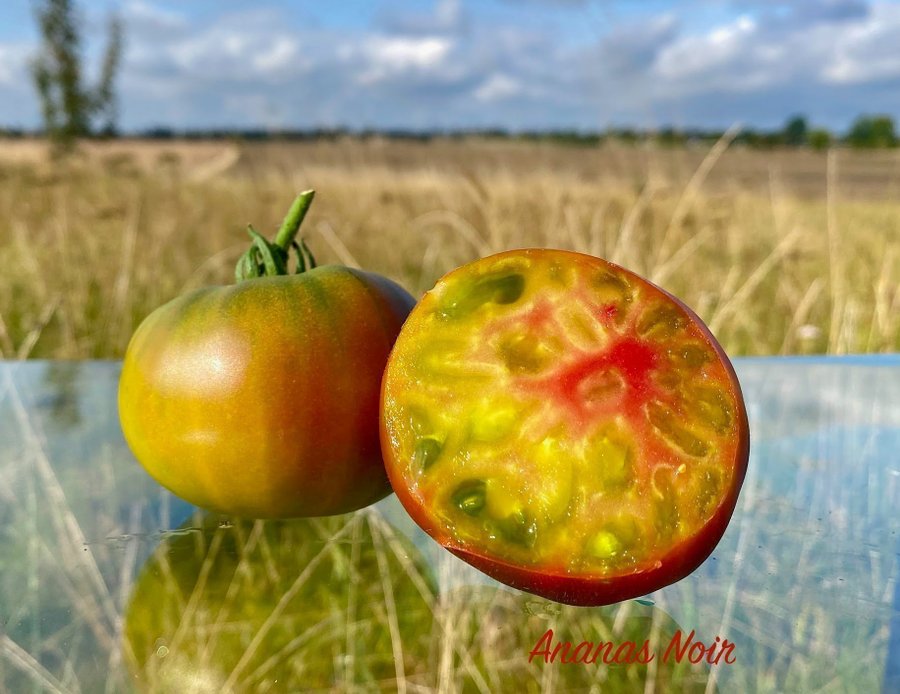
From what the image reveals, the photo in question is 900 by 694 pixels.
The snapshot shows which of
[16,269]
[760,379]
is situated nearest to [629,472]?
[760,379]

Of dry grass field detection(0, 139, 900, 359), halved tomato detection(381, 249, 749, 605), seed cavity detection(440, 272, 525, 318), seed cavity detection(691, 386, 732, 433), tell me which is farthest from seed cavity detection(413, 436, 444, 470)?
dry grass field detection(0, 139, 900, 359)

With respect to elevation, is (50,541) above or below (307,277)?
below

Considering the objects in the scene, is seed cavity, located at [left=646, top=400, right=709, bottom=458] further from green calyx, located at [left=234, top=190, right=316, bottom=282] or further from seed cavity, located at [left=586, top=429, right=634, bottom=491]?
green calyx, located at [left=234, top=190, right=316, bottom=282]

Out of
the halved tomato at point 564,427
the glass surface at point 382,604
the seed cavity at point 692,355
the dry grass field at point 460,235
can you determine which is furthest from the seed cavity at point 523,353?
the dry grass field at point 460,235

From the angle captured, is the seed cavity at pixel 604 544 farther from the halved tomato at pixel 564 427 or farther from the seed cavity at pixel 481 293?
the seed cavity at pixel 481 293


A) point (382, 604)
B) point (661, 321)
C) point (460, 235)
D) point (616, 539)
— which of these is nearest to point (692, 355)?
point (661, 321)

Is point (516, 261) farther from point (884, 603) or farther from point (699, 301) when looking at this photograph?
point (699, 301)
